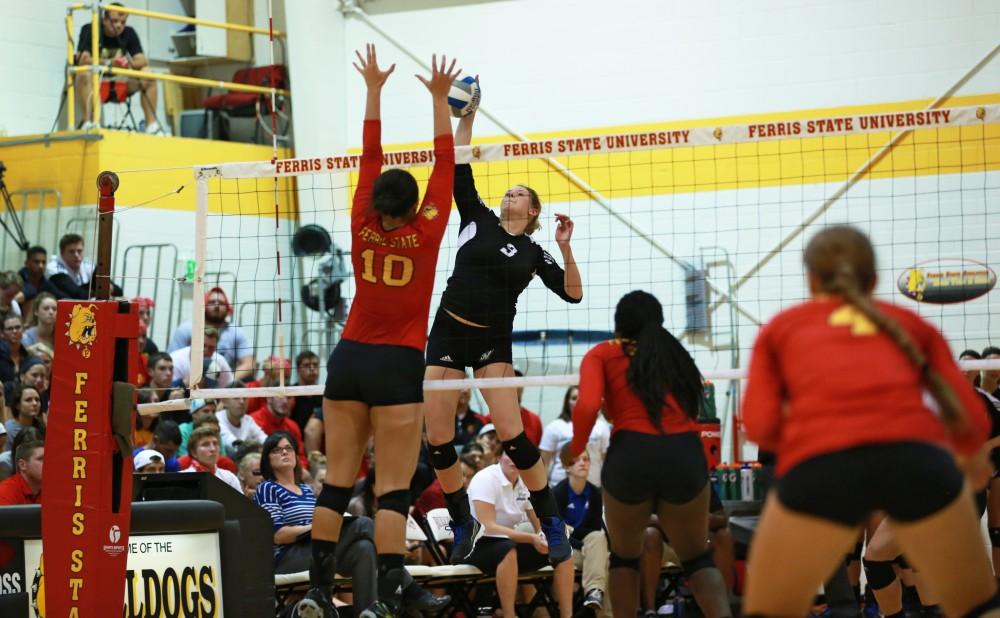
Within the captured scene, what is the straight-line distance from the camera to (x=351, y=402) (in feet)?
21.4

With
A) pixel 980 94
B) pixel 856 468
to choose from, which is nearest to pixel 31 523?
pixel 856 468

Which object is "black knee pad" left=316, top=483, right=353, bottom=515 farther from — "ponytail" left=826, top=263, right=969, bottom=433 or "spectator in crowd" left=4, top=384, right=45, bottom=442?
"spectator in crowd" left=4, top=384, right=45, bottom=442

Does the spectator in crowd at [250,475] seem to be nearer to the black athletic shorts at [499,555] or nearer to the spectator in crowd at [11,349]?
the black athletic shorts at [499,555]

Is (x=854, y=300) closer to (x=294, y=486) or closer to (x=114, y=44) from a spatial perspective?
(x=294, y=486)

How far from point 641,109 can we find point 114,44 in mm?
5785

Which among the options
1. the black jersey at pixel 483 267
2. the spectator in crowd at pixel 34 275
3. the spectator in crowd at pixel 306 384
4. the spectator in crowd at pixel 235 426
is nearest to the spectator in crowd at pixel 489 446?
the spectator in crowd at pixel 306 384

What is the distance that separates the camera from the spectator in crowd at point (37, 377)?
35.7 ft

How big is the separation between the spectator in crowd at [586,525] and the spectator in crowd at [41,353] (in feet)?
14.1

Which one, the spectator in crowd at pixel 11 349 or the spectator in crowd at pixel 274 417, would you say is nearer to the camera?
the spectator in crowd at pixel 11 349

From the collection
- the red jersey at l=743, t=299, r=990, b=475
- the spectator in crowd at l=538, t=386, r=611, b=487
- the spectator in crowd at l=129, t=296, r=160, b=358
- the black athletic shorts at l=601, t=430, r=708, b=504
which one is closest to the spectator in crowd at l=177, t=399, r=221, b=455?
the spectator in crowd at l=129, t=296, r=160, b=358

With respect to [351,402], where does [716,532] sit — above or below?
below

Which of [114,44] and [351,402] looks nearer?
[351,402]

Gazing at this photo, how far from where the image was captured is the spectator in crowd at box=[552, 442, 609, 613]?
10500 millimetres

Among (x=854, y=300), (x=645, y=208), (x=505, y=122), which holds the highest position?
(x=505, y=122)
